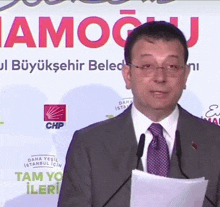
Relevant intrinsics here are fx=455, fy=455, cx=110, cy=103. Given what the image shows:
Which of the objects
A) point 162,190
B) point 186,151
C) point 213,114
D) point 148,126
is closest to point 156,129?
point 148,126

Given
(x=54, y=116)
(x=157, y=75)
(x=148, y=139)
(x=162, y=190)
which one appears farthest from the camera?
(x=54, y=116)

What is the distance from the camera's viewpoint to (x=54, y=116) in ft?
7.58

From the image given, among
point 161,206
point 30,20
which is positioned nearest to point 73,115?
point 30,20

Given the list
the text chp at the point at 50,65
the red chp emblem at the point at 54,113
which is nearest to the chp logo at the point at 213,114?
the text chp at the point at 50,65

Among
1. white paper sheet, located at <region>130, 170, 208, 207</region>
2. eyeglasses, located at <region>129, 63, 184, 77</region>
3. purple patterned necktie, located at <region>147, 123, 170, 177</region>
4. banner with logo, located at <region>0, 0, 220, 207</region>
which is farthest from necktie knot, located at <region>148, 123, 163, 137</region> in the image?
banner with logo, located at <region>0, 0, 220, 207</region>

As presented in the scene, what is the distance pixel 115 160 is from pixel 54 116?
78 centimetres

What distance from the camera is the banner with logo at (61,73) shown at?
2.30m

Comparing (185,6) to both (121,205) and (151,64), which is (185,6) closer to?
(151,64)

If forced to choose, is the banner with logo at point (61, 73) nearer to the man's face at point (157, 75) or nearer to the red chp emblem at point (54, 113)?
the red chp emblem at point (54, 113)

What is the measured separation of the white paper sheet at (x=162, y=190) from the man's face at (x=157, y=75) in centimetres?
31

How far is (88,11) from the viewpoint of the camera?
91.0 inches

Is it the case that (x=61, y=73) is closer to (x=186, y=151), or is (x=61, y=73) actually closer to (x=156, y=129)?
(x=156, y=129)

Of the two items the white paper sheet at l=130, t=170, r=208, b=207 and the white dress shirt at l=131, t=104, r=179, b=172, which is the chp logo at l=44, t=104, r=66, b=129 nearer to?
the white dress shirt at l=131, t=104, r=179, b=172

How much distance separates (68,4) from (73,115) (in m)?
0.57
